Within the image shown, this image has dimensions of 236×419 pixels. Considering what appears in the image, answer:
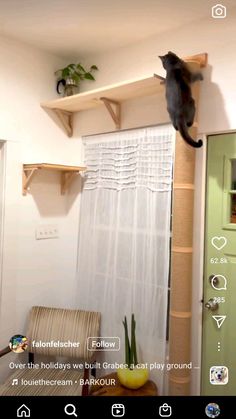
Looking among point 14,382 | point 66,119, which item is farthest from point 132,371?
point 66,119

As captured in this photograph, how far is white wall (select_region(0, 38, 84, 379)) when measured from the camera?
1.17m

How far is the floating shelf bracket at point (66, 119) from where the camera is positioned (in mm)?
1407

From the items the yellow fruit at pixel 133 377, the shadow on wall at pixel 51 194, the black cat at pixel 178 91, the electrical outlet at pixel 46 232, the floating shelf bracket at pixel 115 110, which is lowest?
the yellow fruit at pixel 133 377

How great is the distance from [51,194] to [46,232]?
193 millimetres

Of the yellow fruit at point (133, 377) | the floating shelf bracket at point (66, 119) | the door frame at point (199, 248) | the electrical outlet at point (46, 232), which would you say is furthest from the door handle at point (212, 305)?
the floating shelf bracket at point (66, 119)

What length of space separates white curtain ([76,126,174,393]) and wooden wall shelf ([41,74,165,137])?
13cm

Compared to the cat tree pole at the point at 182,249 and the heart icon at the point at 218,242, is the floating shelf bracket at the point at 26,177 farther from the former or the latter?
the heart icon at the point at 218,242

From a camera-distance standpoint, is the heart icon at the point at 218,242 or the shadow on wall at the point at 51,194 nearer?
the heart icon at the point at 218,242

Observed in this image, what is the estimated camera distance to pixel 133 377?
743 millimetres

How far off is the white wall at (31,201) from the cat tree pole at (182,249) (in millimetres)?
532

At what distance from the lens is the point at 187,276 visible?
3.16 ft
